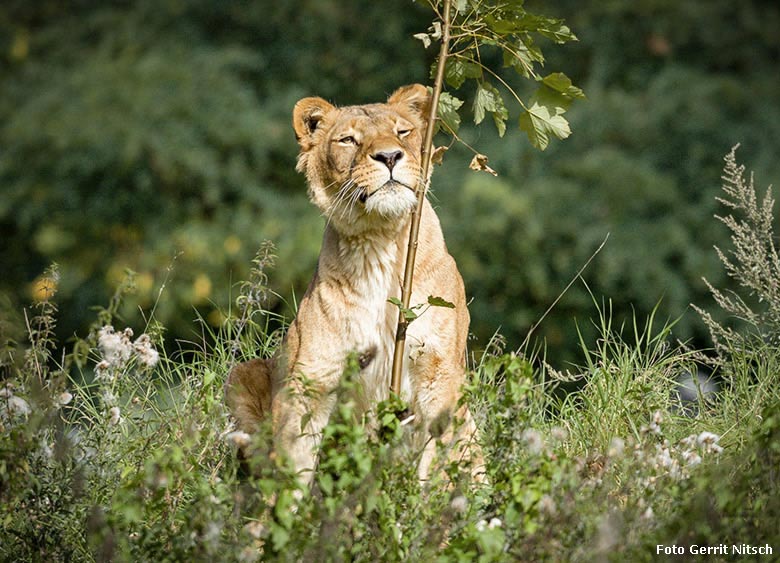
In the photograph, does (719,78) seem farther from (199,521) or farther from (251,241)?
(199,521)

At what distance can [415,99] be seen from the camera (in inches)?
173

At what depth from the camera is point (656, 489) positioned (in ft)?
10.6

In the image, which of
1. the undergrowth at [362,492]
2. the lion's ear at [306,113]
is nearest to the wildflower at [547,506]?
the undergrowth at [362,492]

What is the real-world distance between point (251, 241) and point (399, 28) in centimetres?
271

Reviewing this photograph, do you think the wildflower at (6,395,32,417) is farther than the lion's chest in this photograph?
No

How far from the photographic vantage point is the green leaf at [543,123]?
11.8ft

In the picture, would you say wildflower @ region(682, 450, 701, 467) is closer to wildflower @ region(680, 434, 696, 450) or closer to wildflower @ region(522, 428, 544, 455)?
wildflower @ region(680, 434, 696, 450)

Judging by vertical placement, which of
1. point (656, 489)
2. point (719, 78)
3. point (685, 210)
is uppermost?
point (656, 489)

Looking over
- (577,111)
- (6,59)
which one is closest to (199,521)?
(577,111)

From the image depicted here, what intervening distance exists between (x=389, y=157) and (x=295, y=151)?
6.81 m

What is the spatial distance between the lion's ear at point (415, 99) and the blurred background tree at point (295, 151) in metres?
4.92

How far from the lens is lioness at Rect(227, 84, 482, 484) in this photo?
399 cm

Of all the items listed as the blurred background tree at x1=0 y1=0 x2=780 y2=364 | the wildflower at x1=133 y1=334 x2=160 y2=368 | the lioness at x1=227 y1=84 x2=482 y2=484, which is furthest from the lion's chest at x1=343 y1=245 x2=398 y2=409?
the blurred background tree at x1=0 y1=0 x2=780 y2=364

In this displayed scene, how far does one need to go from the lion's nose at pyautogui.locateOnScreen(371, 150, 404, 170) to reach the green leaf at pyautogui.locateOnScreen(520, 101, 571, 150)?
51 cm
